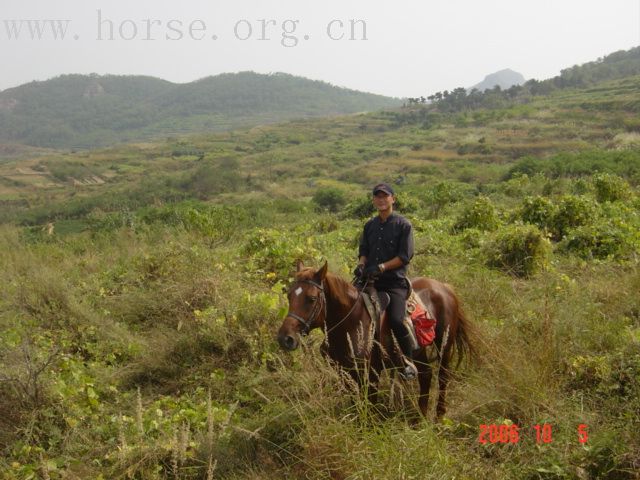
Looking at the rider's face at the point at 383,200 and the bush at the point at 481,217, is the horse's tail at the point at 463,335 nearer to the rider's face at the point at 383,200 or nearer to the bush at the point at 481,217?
the rider's face at the point at 383,200

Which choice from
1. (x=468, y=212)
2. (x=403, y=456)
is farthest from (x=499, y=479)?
(x=468, y=212)

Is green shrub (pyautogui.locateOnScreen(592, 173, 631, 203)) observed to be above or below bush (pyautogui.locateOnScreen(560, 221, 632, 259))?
above

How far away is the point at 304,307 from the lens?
12.9 ft

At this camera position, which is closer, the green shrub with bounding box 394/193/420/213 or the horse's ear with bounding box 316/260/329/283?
the horse's ear with bounding box 316/260/329/283

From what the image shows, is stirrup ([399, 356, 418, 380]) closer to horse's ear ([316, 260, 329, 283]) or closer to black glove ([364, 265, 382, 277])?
black glove ([364, 265, 382, 277])

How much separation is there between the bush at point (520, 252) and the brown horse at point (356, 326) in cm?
435

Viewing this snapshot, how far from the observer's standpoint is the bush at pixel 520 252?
891 cm

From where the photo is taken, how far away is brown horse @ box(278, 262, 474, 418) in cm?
390

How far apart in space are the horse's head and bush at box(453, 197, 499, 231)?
31.5 feet

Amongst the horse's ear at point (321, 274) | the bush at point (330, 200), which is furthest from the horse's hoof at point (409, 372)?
the bush at point (330, 200)

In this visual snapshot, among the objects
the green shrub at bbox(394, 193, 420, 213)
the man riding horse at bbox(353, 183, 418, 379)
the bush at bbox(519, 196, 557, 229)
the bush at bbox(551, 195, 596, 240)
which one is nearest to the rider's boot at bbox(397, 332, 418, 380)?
the man riding horse at bbox(353, 183, 418, 379)

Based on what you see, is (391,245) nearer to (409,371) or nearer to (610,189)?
(409,371)

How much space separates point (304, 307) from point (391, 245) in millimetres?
1157
